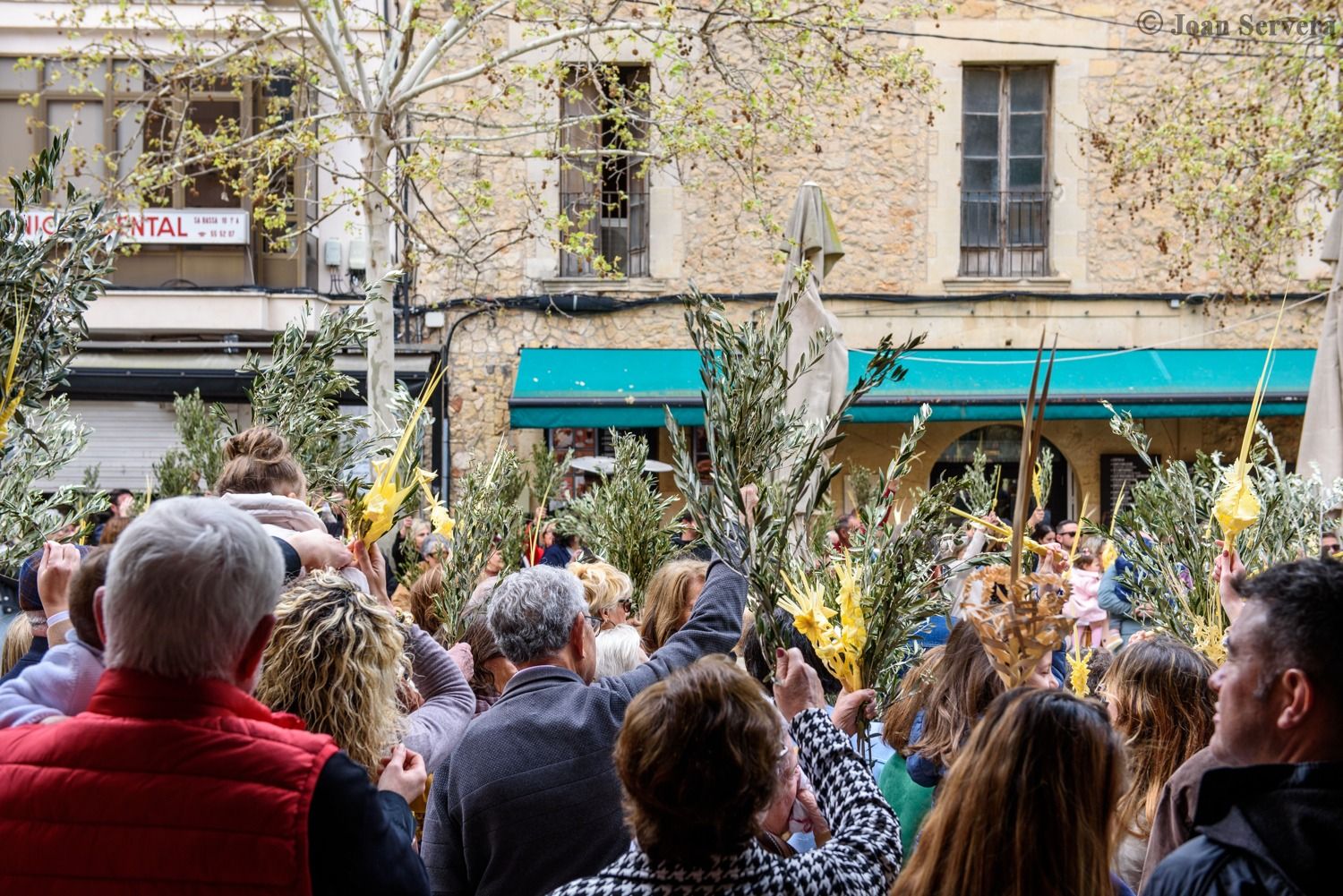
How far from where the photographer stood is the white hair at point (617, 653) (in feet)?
13.4

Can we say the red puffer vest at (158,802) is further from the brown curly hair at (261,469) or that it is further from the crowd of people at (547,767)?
the brown curly hair at (261,469)

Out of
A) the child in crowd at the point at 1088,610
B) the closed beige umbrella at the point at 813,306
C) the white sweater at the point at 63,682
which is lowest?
the child in crowd at the point at 1088,610

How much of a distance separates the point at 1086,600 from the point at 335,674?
6153 millimetres

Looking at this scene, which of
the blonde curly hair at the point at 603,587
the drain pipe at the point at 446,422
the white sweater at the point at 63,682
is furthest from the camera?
the drain pipe at the point at 446,422

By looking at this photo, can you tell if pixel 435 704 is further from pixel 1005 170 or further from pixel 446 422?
pixel 1005 170

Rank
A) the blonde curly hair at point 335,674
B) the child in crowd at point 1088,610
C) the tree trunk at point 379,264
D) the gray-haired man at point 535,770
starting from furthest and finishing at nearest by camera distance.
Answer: the tree trunk at point 379,264
the child in crowd at point 1088,610
the gray-haired man at point 535,770
the blonde curly hair at point 335,674

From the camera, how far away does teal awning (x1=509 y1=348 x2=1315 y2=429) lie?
1416 cm

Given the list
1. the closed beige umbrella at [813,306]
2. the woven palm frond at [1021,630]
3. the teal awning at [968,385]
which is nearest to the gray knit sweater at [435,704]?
the woven palm frond at [1021,630]

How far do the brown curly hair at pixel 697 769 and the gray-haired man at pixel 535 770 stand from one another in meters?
0.74

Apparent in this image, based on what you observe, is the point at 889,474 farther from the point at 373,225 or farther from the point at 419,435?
the point at 373,225

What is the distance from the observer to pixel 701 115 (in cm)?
1209

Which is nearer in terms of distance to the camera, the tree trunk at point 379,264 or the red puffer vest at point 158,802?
the red puffer vest at point 158,802

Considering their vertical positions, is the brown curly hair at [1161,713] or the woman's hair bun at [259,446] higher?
the woman's hair bun at [259,446]

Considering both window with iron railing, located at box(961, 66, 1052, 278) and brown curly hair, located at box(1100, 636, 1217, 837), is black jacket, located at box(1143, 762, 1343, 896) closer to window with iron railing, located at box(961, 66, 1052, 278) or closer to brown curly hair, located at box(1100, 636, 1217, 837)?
brown curly hair, located at box(1100, 636, 1217, 837)
